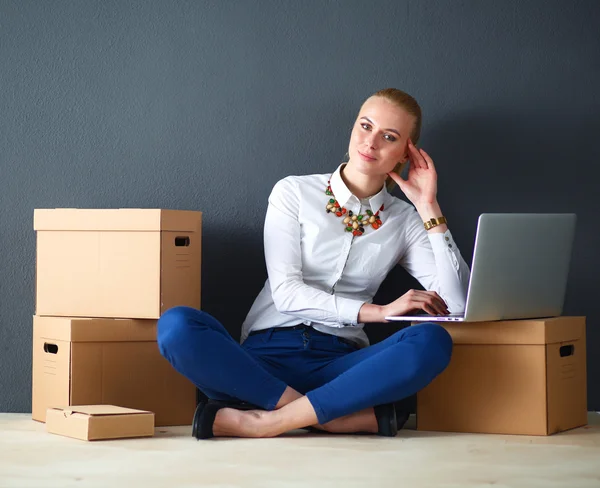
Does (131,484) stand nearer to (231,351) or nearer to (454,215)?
(231,351)

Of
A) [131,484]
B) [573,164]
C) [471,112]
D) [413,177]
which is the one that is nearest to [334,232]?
[413,177]

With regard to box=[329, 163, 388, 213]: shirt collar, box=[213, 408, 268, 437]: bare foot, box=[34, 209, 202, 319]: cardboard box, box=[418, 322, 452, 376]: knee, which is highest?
box=[329, 163, 388, 213]: shirt collar

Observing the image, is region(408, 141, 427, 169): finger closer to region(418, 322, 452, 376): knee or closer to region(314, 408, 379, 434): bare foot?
region(418, 322, 452, 376): knee

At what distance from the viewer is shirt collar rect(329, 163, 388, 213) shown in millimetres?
2713

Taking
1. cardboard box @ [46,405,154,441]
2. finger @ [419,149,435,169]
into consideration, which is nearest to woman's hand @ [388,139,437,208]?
finger @ [419,149,435,169]

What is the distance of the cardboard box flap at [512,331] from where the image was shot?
2463 millimetres

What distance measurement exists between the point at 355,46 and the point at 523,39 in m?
0.57

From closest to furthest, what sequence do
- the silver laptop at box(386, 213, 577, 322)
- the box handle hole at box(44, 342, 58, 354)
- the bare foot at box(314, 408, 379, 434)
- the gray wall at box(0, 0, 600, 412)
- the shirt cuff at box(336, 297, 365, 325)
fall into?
the silver laptop at box(386, 213, 577, 322) → the bare foot at box(314, 408, 379, 434) → the shirt cuff at box(336, 297, 365, 325) → the box handle hole at box(44, 342, 58, 354) → the gray wall at box(0, 0, 600, 412)

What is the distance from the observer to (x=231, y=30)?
3.05 meters

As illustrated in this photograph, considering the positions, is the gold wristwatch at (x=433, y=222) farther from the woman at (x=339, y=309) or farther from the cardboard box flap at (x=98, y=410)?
the cardboard box flap at (x=98, y=410)

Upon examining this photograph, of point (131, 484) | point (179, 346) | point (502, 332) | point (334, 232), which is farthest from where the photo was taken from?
point (334, 232)

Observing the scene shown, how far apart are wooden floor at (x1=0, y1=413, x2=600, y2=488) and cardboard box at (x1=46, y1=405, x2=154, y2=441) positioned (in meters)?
0.03

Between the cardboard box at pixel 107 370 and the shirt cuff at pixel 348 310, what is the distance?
21.8 inches

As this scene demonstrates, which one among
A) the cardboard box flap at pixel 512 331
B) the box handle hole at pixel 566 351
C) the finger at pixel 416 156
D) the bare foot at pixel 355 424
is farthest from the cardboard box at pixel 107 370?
the box handle hole at pixel 566 351
